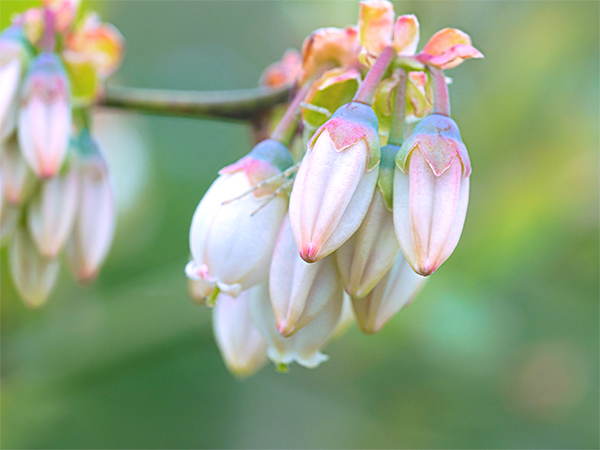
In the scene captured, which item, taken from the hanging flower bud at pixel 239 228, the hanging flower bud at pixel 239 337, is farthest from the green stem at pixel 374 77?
the hanging flower bud at pixel 239 337

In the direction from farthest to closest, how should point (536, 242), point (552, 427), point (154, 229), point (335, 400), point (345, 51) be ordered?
1. point (335, 400)
2. point (154, 229)
3. point (552, 427)
4. point (536, 242)
5. point (345, 51)

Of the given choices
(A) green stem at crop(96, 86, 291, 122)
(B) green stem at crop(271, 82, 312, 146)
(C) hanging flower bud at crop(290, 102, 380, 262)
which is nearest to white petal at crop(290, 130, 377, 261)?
(C) hanging flower bud at crop(290, 102, 380, 262)

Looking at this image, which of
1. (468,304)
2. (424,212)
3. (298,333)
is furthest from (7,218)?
(468,304)

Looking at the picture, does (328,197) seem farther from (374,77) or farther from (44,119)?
(44,119)

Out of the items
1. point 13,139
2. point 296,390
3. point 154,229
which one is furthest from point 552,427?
point 13,139

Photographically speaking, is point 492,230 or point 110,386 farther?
point 110,386

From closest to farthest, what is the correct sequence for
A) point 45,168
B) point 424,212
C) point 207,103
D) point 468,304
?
point 424,212 < point 45,168 < point 207,103 < point 468,304

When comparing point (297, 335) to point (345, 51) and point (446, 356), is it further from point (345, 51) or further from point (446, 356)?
point (446, 356)
